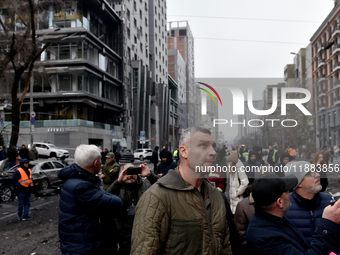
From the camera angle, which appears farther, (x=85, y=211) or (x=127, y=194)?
(x=127, y=194)

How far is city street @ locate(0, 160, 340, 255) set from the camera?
5816 millimetres

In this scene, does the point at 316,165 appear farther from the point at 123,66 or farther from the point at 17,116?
the point at 123,66

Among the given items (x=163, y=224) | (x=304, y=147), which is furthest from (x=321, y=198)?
(x=163, y=224)

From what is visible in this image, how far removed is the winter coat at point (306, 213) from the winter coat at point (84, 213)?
1.72 metres

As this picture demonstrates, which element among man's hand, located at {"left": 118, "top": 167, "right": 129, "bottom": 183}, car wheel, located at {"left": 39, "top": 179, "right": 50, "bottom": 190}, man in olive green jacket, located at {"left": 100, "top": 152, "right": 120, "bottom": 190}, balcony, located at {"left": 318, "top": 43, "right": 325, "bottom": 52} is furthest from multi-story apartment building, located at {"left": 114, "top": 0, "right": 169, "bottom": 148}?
balcony, located at {"left": 318, "top": 43, "right": 325, "bottom": 52}

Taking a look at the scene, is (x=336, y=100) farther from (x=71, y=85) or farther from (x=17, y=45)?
(x=71, y=85)

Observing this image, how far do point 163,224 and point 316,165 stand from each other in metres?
1.66

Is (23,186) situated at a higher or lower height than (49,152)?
higher

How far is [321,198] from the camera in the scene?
2.97 metres

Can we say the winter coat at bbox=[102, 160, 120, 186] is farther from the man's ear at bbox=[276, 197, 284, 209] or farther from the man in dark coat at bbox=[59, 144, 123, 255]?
the man's ear at bbox=[276, 197, 284, 209]

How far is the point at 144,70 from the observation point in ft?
171

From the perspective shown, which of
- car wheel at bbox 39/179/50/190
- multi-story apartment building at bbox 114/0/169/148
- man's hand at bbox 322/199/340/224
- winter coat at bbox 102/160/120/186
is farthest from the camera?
multi-story apartment building at bbox 114/0/169/148

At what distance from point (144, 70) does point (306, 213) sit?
50.5 metres

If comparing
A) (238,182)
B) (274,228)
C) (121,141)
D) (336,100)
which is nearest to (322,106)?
(336,100)
